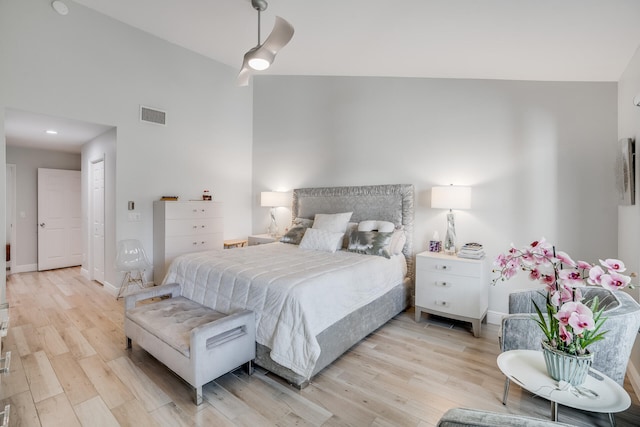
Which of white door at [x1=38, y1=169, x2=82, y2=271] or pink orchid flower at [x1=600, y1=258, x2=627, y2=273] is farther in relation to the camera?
white door at [x1=38, y1=169, x2=82, y2=271]

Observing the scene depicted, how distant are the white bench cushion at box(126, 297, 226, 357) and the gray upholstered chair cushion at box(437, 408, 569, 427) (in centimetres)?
169

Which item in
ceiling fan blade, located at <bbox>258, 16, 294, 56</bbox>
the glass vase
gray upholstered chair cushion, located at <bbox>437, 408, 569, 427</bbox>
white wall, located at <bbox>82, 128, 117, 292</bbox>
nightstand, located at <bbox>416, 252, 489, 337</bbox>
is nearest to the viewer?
gray upholstered chair cushion, located at <bbox>437, 408, 569, 427</bbox>

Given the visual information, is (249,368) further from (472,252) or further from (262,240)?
(262,240)

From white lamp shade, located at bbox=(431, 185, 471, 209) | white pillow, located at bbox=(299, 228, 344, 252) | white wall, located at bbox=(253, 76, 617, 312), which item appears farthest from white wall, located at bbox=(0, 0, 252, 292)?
white lamp shade, located at bbox=(431, 185, 471, 209)

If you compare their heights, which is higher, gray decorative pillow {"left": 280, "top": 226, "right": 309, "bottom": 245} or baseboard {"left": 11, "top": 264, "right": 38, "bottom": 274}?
gray decorative pillow {"left": 280, "top": 226, "right": 309, "bottom": 245}

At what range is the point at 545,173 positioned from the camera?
2.97 meters

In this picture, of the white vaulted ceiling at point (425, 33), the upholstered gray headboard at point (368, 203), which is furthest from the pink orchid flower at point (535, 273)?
the upholstered gray headboard at point (368, 203)

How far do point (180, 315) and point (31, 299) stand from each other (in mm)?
2961

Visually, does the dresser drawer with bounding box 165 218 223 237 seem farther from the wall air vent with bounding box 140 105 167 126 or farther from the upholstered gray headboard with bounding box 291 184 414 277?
the wall air vent with bounding box 140 105 167 126

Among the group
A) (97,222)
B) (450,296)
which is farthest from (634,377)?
(97,222)

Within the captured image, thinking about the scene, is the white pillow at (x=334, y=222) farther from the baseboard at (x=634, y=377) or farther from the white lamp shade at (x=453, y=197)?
the baseboard at (x=634, y=377)

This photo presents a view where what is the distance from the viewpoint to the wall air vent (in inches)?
158

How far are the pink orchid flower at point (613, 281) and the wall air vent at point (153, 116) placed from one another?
4758 mm

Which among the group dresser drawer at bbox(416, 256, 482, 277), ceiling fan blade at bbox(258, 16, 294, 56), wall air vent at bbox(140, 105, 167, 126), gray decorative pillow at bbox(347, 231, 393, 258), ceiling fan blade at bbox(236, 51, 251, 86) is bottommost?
dresser drawer at bbox(416, 256, 482, 277)
